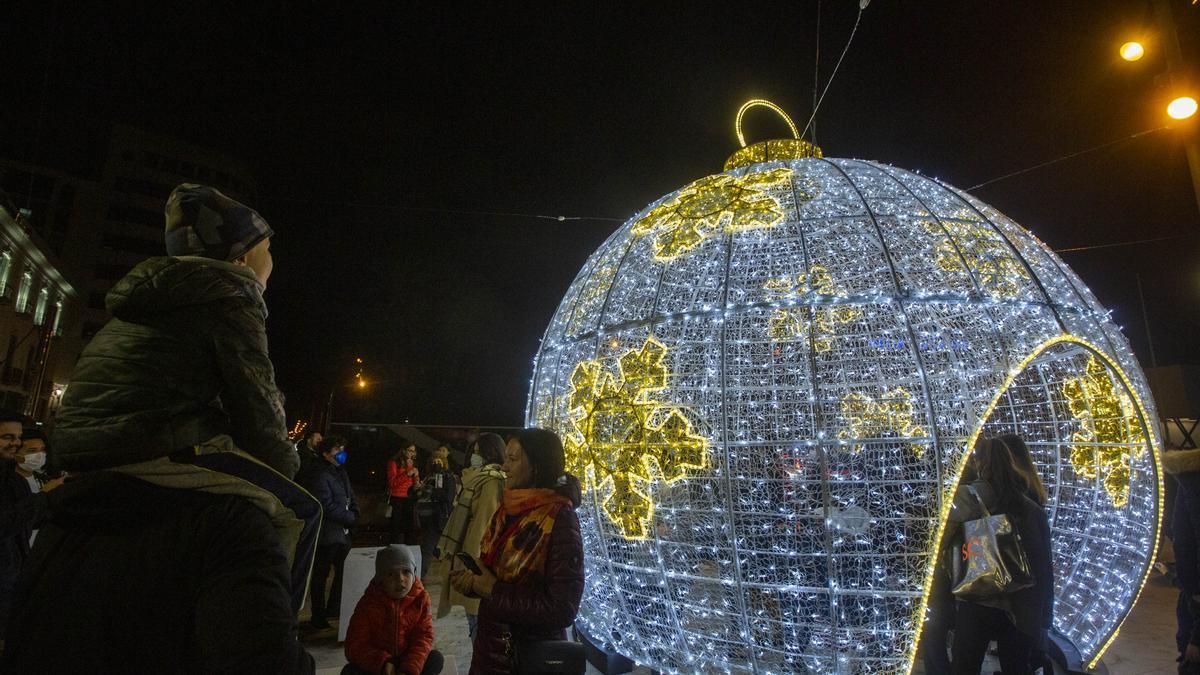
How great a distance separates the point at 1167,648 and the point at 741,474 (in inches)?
171

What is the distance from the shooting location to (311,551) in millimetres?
A: 1406

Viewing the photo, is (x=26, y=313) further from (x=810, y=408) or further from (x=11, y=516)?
(x=810, y=408)

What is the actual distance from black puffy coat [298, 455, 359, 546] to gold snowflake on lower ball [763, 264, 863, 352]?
438 centimetres

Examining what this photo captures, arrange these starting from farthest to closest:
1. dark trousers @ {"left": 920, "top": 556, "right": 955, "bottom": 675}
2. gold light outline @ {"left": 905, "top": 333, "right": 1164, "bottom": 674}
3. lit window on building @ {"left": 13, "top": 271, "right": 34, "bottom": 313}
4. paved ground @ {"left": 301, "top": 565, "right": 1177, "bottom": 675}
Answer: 1. lit window on building @ {"left": 13, "top": 271, "right": 34, "bottom": 313}
2. paved ground @ {"left": 301, "top": 565, "right": 1177, "bottom": 675}
3. dark trousers @ {"left": 920, "top": 556, "right": 955, "bottom": 675}
4. gold light outline @ {"left": 905, "top": 333, "right": 1164, "bottom": 674}

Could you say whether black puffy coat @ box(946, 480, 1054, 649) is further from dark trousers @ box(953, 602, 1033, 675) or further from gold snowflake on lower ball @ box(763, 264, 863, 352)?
gold snowflake on lower ball @ box(763, 264, 863, 352)

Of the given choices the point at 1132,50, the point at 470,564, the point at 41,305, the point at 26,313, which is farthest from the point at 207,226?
the point at 41,305

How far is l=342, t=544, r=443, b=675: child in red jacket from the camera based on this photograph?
337cm

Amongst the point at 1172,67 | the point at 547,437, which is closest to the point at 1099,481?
the point at 1172,67

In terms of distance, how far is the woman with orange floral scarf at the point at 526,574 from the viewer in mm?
2357

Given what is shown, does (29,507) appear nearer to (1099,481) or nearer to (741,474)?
(741,474)

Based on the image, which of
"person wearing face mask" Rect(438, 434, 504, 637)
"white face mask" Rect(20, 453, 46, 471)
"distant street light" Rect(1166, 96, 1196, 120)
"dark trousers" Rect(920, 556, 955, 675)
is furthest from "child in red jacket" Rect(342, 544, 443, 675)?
"distant street light" Rect(1166, 96, 1196, 120)

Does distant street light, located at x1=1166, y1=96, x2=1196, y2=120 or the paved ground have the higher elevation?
distant street light, located at x1=1166, y1=96, x2=1196, y2=120

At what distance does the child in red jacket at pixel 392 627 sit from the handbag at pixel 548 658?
143 cm

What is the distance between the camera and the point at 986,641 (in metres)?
3.23
